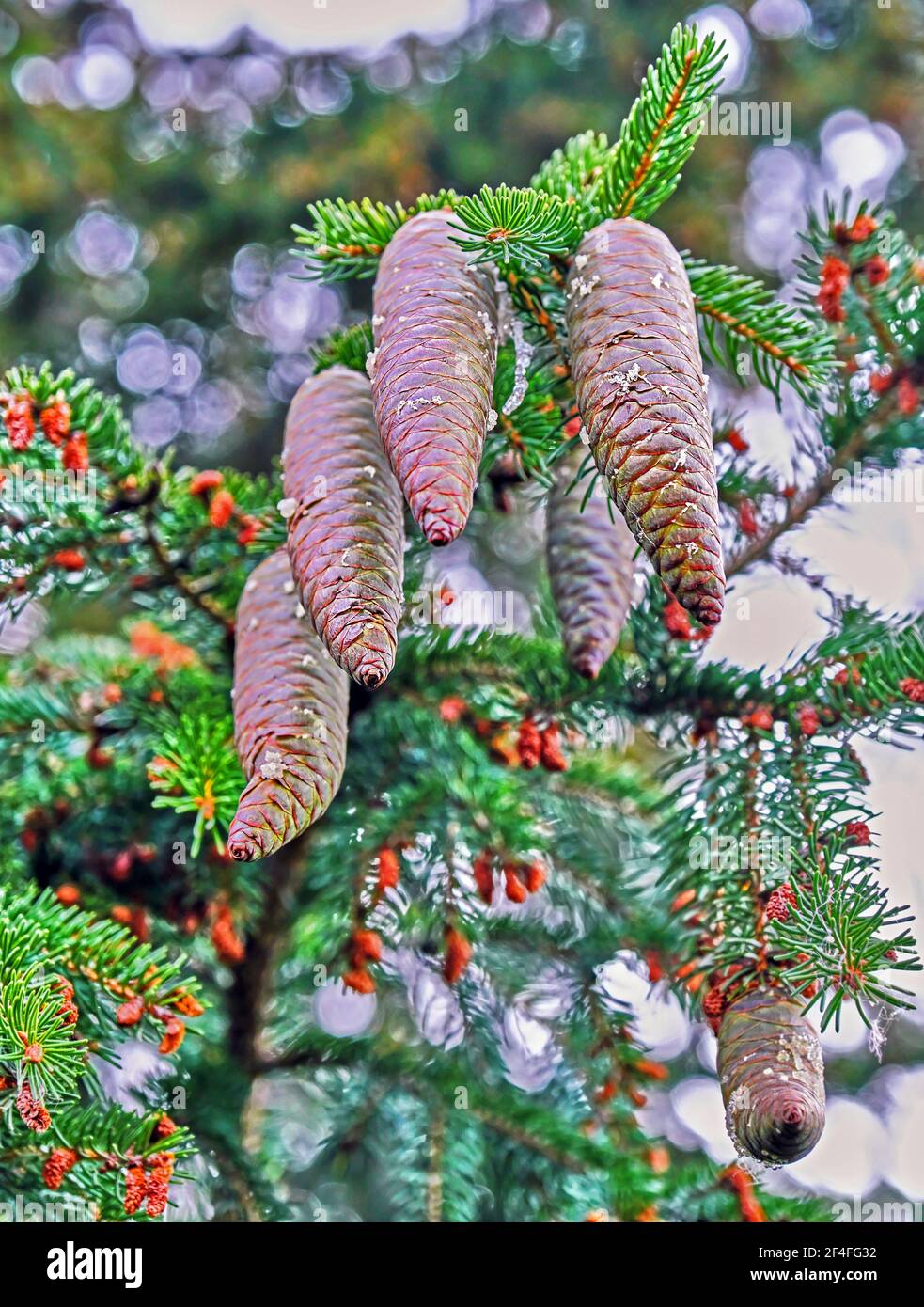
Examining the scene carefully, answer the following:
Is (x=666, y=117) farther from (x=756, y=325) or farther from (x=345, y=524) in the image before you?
(x=345, y=524)

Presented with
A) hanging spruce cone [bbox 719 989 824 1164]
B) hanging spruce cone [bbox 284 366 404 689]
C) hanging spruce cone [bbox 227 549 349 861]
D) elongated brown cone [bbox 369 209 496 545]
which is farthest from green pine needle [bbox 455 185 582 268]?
hanging spruce cone [bbox 719 989 824 1164]

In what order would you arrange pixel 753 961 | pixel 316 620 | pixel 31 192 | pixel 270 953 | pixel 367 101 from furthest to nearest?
pixel 367 101 → pixel 31 192 → pixel 270 953 → pixel 753 961 → pixel 316 620

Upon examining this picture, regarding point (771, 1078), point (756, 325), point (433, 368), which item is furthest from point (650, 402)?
point (771, 1078)

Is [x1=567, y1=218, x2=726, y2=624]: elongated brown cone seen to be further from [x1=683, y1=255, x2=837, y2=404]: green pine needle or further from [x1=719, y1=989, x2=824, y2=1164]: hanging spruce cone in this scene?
[x1=719, y1=989, x2=824, y2=1164]: hanging spruce cone

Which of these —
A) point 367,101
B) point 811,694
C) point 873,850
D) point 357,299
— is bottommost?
point 873,850

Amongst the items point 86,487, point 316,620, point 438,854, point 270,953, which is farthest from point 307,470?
point 270,953
